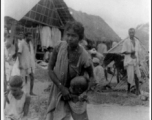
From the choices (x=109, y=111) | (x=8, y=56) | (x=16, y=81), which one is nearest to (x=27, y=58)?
(x=8, y=56)

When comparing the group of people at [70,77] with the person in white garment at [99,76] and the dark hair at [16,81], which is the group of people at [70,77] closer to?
the dark hair at [16,81]

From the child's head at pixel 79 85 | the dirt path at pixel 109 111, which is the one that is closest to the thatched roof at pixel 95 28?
the child's head at pixel 79 85

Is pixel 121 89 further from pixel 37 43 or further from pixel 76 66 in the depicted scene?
pixel 37 43

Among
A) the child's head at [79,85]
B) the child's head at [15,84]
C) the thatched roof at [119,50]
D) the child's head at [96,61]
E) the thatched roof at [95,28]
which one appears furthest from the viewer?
the thatched roof at [119,50]

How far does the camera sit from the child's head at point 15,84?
3.85 meters

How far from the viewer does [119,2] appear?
166 inches

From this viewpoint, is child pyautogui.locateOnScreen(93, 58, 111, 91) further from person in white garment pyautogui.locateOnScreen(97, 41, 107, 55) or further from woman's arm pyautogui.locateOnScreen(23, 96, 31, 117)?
woman's arm pyautogui.locateOnScreen(23, 96, 31, 117)

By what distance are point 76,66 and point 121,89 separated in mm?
1207

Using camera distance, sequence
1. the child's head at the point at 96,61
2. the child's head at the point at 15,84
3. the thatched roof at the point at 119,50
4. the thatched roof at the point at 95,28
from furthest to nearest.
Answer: the thatched roof at the point at 119,50 < the child's head at the point at 96,61 < the thatched roof at the point at 95,28 < the child's head at the point at 15,84

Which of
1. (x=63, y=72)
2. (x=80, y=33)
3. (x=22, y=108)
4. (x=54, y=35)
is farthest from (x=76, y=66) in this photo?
(x=22, y=108)

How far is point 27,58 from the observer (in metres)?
4.12

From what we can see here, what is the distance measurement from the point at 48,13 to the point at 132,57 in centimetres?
150

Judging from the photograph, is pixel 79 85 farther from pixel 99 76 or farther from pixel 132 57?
A: pixel 132 57

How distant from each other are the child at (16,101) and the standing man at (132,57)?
1658 millimetres
